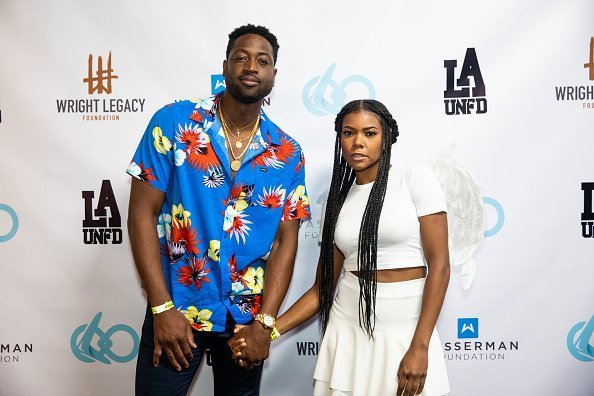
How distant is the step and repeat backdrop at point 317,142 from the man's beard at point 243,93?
548mm

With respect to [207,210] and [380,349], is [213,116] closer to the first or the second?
[207,210]

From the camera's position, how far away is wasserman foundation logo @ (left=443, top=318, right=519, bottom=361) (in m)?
2.22

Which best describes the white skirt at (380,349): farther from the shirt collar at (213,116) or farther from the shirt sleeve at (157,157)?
the shirt sleeve at (157,157)

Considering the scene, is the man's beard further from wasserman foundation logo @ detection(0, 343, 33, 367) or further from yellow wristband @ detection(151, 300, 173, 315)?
wasserman foundation logo @ detection(0, 343, 33, 367)

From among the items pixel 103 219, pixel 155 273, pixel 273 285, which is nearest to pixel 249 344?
pixel 273 285

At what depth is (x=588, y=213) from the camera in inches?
86.4

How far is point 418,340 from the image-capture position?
58.9 inches

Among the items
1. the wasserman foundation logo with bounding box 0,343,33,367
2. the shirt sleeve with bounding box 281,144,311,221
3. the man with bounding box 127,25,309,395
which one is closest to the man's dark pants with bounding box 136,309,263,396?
the man with bounding box 127,25,309,395

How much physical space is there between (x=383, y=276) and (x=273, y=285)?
1.17 feet

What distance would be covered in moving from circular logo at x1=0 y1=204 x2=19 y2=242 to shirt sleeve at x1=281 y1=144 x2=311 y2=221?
4.22 ft

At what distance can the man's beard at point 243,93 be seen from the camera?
5.29 feet

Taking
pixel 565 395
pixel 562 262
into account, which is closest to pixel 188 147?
pixel 562 262

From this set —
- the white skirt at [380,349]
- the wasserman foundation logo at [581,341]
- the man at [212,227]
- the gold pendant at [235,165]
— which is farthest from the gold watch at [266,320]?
the wasserman foundation logo at [581,341]

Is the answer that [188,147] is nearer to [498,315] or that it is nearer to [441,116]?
[441,116]
